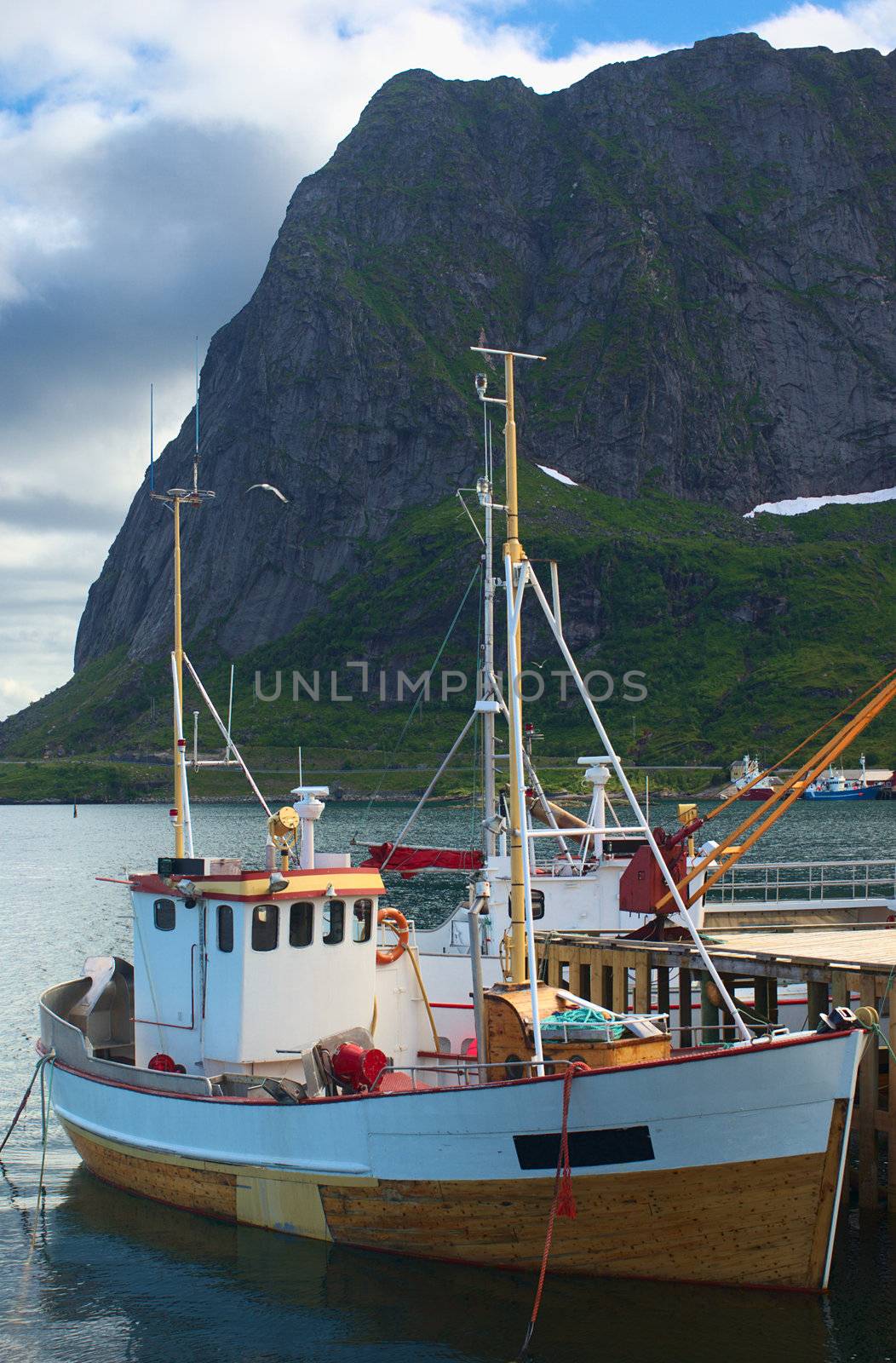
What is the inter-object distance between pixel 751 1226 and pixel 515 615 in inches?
367

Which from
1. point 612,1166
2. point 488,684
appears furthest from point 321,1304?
point 488,684

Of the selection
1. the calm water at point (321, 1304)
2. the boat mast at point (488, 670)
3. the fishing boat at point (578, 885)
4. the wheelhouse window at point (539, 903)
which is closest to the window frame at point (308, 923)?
the calm water at point (321, 1304)

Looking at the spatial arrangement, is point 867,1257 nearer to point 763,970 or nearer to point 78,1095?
point 763,970

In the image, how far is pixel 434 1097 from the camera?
62.0ft

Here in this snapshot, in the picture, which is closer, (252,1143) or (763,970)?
(252,1143)

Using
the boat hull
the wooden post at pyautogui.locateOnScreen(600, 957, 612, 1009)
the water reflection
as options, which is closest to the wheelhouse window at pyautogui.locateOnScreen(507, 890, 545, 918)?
the wooden post at pyautogui.locateOnScreen(600, 957, 612, 1009)

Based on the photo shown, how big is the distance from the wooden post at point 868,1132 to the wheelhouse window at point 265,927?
10.0m

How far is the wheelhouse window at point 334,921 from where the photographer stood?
23.0 metres

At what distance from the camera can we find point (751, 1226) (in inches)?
727

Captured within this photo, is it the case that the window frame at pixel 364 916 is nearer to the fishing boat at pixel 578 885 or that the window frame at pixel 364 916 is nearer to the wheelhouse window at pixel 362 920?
the wheelhouse window at pixel 362 920

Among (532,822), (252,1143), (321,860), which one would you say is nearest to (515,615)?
(321,860)

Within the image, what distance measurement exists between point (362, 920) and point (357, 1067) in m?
2.99

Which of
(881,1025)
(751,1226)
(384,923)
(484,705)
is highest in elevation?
(484,705)

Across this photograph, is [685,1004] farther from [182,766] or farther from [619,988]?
[182,766]
